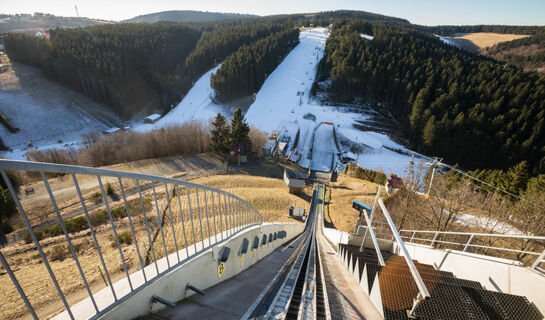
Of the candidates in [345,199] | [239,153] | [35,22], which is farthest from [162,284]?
[35,22]

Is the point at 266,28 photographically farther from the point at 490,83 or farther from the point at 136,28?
the point at 490,83

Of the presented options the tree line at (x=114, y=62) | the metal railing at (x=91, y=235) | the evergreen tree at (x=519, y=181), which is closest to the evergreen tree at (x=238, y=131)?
the metal railing at (x=91, y=235)

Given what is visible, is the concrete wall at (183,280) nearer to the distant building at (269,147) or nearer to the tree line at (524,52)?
the distant building at (269,147)

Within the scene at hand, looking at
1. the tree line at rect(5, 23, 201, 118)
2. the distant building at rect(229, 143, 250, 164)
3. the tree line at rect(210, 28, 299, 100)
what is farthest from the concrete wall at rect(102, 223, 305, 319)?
the tree line at rect(5, 23, 201, 118)

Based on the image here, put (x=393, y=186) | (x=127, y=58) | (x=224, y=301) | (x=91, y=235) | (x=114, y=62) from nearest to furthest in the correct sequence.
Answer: (x=224, y=301), (x=91, y=235), (x=393, y=186), (x=114, y=62), (x=127, y=58)

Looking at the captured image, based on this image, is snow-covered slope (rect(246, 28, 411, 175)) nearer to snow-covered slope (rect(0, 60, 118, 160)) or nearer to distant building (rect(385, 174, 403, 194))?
distant building (rect(385, 174, 403, 194))

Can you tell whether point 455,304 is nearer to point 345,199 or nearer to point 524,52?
point 345,199
